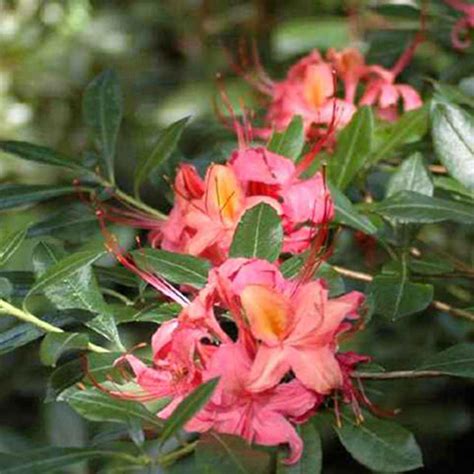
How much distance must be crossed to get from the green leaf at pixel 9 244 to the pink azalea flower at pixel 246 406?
0.17m

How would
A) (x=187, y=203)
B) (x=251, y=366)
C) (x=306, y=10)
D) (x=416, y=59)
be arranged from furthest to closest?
1. (x=306, y=10)
2. (x=416, y=59)
3. (x=187, y=203)
4. (x=251, y=366)

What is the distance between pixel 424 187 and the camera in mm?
981

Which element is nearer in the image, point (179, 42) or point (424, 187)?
point (424, 187)

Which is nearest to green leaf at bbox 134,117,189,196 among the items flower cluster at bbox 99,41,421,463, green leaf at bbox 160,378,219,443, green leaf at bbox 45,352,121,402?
flower cluster at bbox 99,41,421,463

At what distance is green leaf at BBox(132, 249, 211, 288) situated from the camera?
0.81 metres

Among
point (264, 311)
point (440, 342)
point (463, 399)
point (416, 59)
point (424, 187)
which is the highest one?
point (264, 311)

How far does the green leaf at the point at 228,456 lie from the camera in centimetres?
68

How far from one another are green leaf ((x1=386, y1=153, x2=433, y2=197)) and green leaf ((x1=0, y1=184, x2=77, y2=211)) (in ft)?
0.75

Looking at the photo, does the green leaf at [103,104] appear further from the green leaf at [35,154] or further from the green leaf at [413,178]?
the green leaf at [413,178]

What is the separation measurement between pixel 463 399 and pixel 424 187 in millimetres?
699

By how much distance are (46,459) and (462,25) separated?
750 millimetres

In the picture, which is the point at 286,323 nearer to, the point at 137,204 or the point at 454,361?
the point at 454,361

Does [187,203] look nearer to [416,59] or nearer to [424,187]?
[424,187]

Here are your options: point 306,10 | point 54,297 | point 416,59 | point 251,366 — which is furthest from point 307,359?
point 306,10
